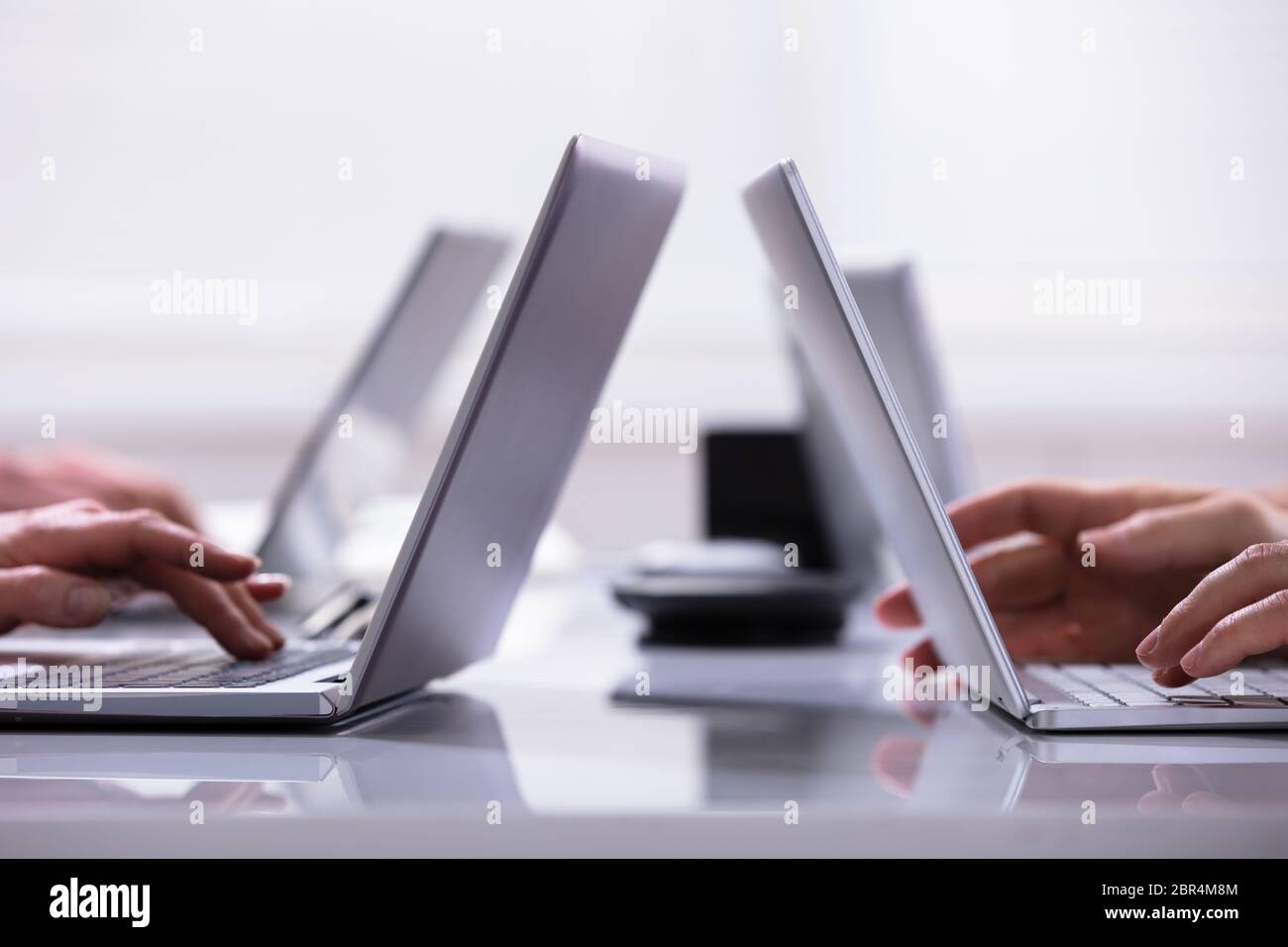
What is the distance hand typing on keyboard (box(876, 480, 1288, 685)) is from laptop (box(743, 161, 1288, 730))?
9cm

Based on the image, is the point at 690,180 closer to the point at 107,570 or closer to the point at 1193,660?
the point at 107,570

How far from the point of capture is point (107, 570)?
2.44ft

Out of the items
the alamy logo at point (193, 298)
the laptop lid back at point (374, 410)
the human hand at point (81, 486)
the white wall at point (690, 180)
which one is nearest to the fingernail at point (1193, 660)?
the laptop lid back at point (374, 410)

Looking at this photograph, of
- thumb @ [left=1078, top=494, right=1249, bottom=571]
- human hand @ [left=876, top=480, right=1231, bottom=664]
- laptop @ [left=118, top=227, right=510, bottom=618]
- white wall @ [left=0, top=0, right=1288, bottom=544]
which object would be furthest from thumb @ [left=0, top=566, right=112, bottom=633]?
white wall @ [left=0, top=0, right=1288, bottom=544]

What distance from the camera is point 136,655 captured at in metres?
0.76

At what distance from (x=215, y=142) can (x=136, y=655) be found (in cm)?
195

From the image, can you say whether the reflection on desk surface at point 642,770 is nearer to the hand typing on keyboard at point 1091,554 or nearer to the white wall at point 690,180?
the hand typing on keyboard at point 1091,554

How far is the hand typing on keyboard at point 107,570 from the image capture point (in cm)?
67

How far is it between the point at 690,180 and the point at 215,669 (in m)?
1.98

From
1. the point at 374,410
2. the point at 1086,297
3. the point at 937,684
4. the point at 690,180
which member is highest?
the point at 690,180

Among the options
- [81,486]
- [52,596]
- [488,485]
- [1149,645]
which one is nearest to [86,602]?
[52,596]

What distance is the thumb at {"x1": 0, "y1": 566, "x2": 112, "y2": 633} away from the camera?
26.4 inches
